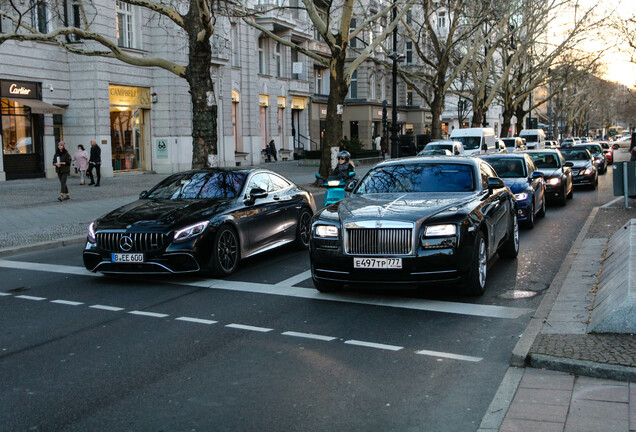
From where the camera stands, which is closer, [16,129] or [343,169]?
[343,169]

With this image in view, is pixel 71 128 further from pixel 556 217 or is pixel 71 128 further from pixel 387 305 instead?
pixel 387 305

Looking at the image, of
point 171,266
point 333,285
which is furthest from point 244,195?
point 333,285

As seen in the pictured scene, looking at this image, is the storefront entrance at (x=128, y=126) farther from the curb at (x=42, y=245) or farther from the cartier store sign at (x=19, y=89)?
the curb at (x=42, y=245)

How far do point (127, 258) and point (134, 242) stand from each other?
0.72 ft

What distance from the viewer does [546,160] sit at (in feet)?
62.7

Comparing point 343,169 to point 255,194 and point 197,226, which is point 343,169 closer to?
point 255,194

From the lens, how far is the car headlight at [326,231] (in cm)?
773

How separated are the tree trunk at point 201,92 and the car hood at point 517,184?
27.0 feet

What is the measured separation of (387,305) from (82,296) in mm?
3641

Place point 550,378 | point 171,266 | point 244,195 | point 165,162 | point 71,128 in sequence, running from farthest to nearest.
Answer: point 165,162 < point 71,128 < point 244,195 < point 171,266 < point 550,378

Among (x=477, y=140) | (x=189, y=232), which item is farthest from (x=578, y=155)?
(x=189, y=232)

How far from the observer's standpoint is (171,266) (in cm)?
880

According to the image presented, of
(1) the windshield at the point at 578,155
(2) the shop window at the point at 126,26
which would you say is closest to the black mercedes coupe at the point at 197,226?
(1) the windshield at the point at 578,155

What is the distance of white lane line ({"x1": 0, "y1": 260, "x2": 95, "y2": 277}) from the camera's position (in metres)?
10.1
